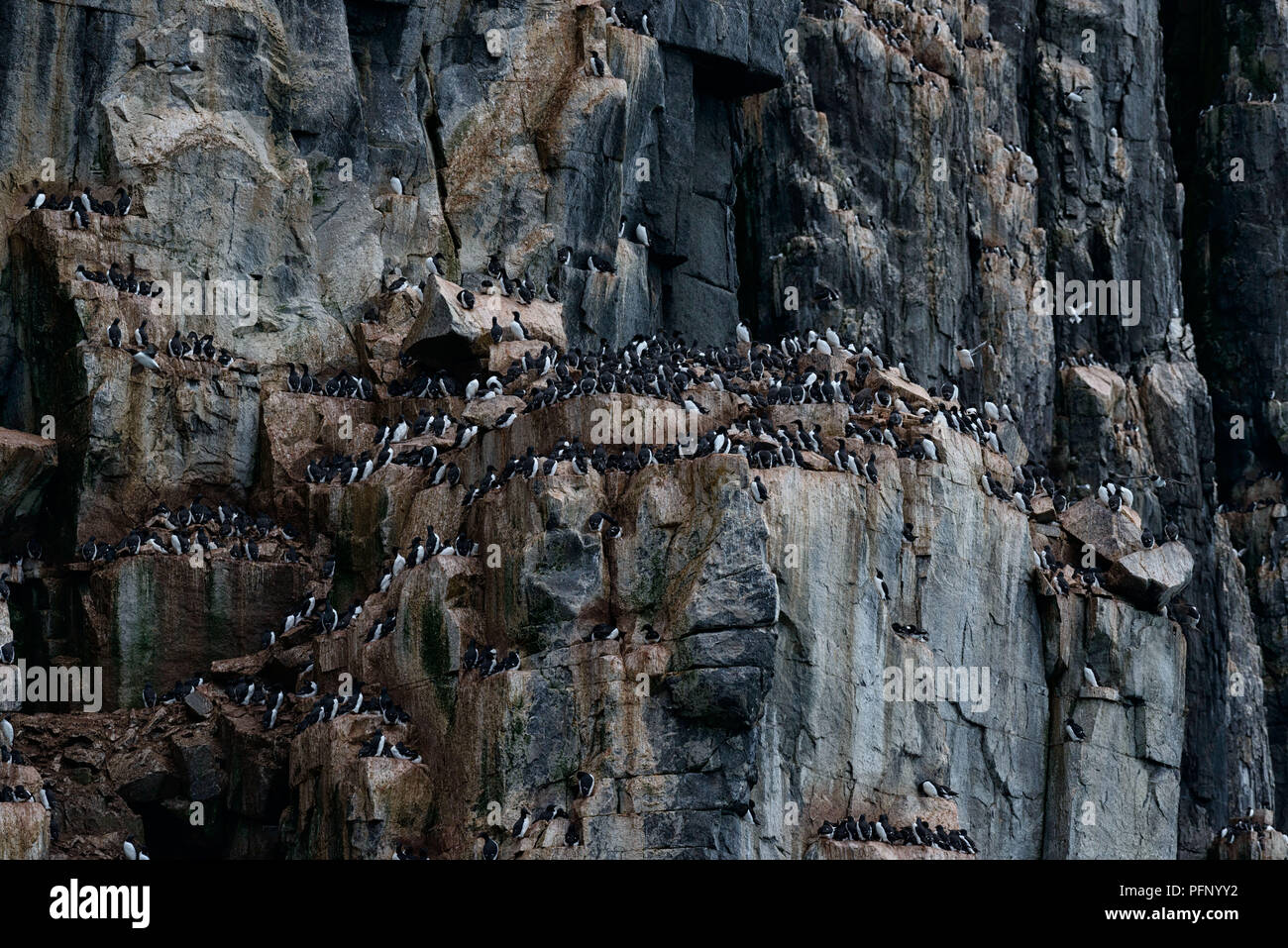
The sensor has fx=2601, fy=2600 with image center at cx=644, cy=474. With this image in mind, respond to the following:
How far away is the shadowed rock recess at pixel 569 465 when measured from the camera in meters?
42.2

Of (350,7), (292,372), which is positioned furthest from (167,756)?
(350,7)

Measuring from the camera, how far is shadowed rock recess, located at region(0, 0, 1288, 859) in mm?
42156

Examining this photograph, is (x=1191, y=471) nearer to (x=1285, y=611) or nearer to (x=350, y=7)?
(x=1285, y=611)

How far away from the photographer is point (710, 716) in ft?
135

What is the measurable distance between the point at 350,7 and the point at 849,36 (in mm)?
13369

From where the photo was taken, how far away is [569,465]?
1704 inches
